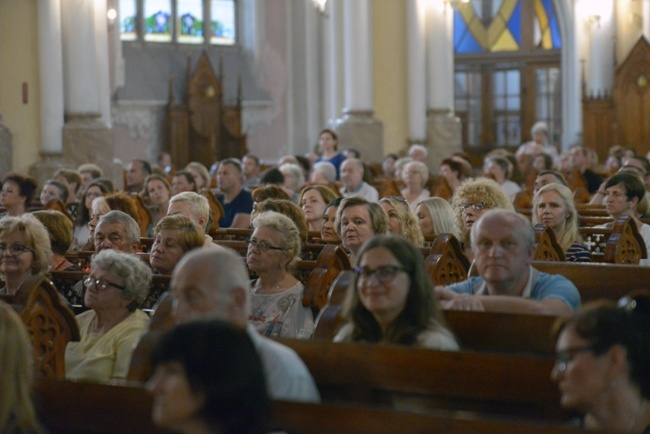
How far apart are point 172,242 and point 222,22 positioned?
15.1m

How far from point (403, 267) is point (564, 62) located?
17.3 meters

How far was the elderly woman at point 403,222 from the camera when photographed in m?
6.17

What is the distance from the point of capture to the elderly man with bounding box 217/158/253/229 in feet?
29.9

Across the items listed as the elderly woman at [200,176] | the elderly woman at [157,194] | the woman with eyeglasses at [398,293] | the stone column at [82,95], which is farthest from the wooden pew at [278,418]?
the stone column at [82,95]

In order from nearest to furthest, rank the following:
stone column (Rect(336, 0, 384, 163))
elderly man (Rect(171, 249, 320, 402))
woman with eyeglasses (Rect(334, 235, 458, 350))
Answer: elderly man (Rect(171, 249, 320, 402)), woman with eyeglasses (Rect(334, 235, 458, 350)), stone column (Rect(336, 0, 384, 163))

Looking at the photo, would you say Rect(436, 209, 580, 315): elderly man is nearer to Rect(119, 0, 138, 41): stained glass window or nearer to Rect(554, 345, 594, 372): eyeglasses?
Rect(554, 345, 594, 372): eyeglasses

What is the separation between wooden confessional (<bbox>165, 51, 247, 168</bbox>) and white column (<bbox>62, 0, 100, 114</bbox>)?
18.4ft

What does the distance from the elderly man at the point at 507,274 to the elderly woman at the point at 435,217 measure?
8.55ft

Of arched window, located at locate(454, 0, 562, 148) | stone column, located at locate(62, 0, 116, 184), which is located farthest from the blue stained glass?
stone column, located at locate(62, 0, 116, 184)

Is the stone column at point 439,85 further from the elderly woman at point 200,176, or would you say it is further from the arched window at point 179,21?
the elderly woman at point 200,176

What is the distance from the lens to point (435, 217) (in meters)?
6.73

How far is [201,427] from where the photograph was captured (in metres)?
2.21

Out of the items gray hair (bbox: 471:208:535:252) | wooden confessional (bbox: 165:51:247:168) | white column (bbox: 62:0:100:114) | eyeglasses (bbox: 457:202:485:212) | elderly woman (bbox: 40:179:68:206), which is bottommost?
elderly woman (bbox: 40:179:68:206)

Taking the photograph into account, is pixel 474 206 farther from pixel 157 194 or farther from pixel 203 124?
pixel 203 124
